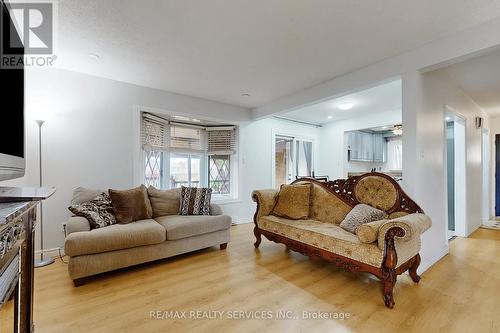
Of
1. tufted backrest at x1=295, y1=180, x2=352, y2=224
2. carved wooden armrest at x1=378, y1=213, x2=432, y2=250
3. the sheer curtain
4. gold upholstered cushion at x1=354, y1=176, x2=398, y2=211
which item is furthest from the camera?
the sheer curtain

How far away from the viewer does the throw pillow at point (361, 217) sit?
2.42m

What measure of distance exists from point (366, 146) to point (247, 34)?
5625 millimetres

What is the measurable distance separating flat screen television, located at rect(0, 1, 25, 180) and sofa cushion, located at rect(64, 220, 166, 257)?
113 centimetres

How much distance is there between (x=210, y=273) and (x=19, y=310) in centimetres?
172

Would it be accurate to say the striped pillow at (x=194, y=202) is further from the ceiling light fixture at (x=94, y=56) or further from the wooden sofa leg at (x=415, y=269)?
the wooden sofa leg at (x=415, y=269)

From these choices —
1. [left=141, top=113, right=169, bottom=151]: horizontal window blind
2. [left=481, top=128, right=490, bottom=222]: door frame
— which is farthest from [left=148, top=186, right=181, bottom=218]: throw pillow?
[left=481, top=128, right=490, bottom=222]: door frame

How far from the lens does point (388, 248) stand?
76.8 inches

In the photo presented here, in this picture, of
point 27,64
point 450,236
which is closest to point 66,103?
point 27,64

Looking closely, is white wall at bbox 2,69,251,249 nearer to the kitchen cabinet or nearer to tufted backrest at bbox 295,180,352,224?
tufted backrest at bbox 295,180,352,224

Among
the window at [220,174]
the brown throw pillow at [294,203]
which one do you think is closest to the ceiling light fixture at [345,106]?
the brown throw pillow at [294,203]

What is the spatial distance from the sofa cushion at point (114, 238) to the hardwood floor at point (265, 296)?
0.34m

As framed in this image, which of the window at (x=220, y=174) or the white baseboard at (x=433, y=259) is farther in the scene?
the window at (x=220, y=174)

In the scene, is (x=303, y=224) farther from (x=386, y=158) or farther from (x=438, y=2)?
(x=386, y=158)

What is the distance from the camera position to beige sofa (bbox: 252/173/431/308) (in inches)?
76.7
